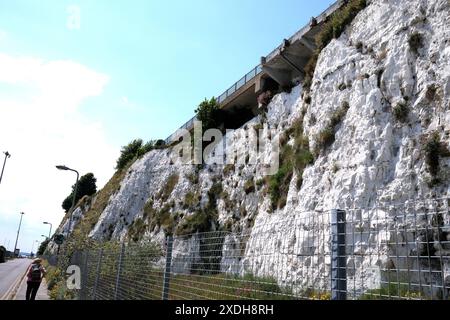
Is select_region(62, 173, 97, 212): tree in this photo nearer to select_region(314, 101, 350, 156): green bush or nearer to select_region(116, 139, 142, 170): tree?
select_region(116, 139, 142, 170): tree

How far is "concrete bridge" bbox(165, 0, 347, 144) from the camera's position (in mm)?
18984

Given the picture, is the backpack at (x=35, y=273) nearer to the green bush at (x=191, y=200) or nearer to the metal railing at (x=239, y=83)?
the green bush at (x=191, y=200)

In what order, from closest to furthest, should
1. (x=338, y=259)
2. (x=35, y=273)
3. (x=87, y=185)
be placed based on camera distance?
(x=338, y=259)
(x=35, y=273)
(x=87, y=185)

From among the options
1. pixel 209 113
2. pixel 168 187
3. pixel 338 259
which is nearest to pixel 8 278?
pixel 168 187

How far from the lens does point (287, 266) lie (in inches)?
208

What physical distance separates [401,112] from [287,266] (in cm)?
823

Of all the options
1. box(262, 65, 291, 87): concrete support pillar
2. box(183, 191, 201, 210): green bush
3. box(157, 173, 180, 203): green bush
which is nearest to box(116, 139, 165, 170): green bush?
box(157, 173, 180, 203): green bush

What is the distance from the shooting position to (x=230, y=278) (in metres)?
4.96

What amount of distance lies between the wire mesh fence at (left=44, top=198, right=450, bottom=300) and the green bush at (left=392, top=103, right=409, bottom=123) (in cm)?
318

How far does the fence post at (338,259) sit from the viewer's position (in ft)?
10.8

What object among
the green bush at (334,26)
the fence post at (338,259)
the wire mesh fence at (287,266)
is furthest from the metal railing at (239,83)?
the fence post at (338,259)

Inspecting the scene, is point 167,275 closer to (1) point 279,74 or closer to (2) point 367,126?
(2) point 367,126
